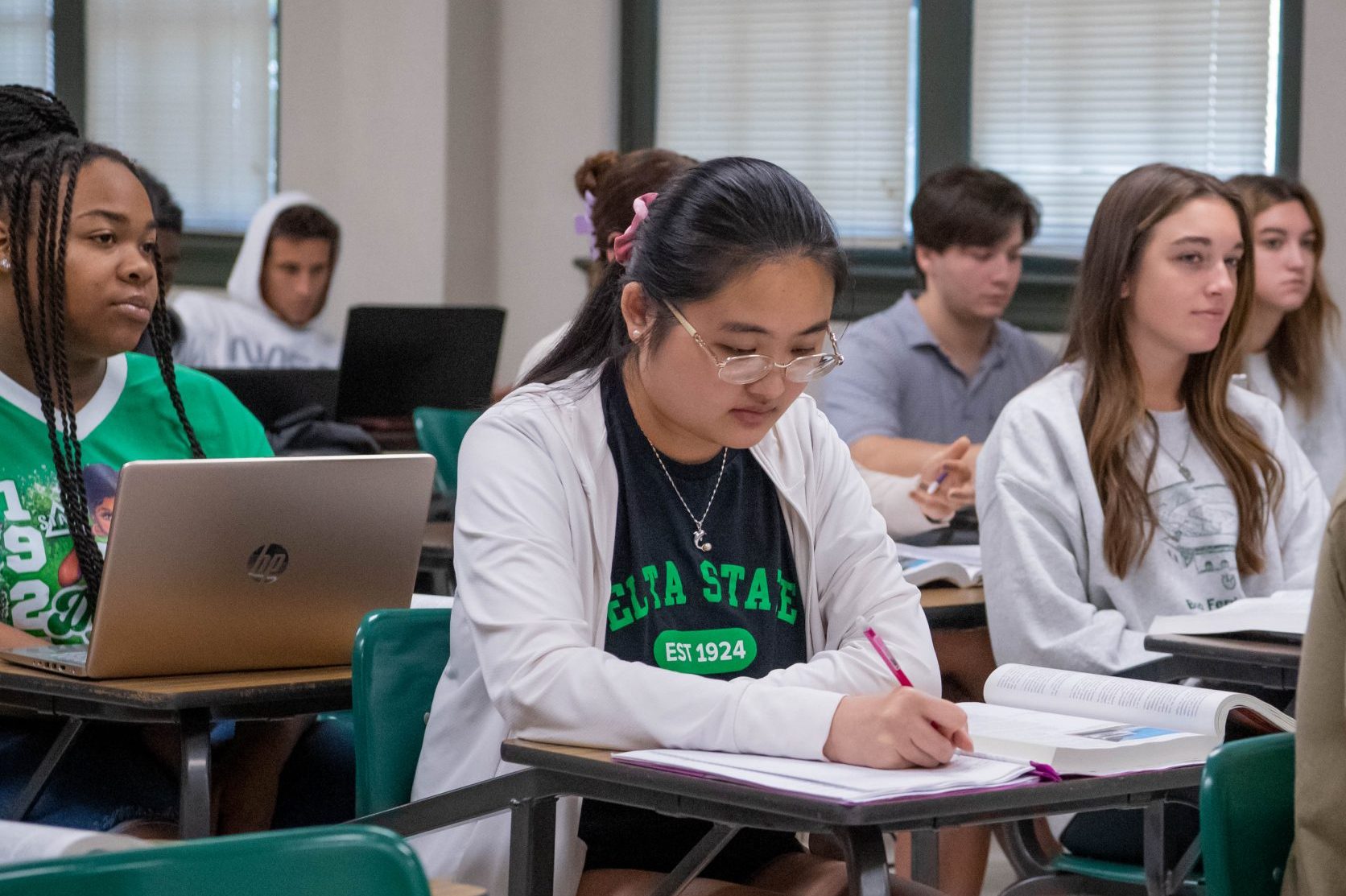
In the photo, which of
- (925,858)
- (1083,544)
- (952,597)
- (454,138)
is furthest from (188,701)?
(454,138)

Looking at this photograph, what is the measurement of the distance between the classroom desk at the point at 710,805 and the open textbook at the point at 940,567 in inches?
44.7

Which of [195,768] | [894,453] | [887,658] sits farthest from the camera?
[894,453]

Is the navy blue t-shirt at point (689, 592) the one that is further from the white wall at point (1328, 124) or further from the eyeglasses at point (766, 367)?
the white wall at point (1328, 124)

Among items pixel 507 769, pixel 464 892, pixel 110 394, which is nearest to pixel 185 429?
pixel 110 394

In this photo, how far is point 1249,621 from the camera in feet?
7.39

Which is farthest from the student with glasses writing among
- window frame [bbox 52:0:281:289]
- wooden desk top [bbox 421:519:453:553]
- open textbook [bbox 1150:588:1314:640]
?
window frame [bbox 52:0:281:289]

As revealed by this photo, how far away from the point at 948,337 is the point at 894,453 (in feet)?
1.86

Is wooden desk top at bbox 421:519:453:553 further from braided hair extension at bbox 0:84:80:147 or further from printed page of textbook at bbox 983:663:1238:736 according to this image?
printed page of textbook at bbox 983:663:1238:736

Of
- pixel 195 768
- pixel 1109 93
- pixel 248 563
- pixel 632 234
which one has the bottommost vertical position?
pixel 195 768

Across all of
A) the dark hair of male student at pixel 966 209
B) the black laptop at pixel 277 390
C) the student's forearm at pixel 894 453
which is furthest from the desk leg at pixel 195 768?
the dark hair of male student at pixel 966 209

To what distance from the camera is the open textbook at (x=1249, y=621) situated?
7.29 feet

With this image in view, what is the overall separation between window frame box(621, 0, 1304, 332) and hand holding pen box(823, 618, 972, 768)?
3937 mm

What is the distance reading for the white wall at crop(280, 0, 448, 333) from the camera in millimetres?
6102

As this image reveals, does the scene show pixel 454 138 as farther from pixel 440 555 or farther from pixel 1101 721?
pixel 1101 721
